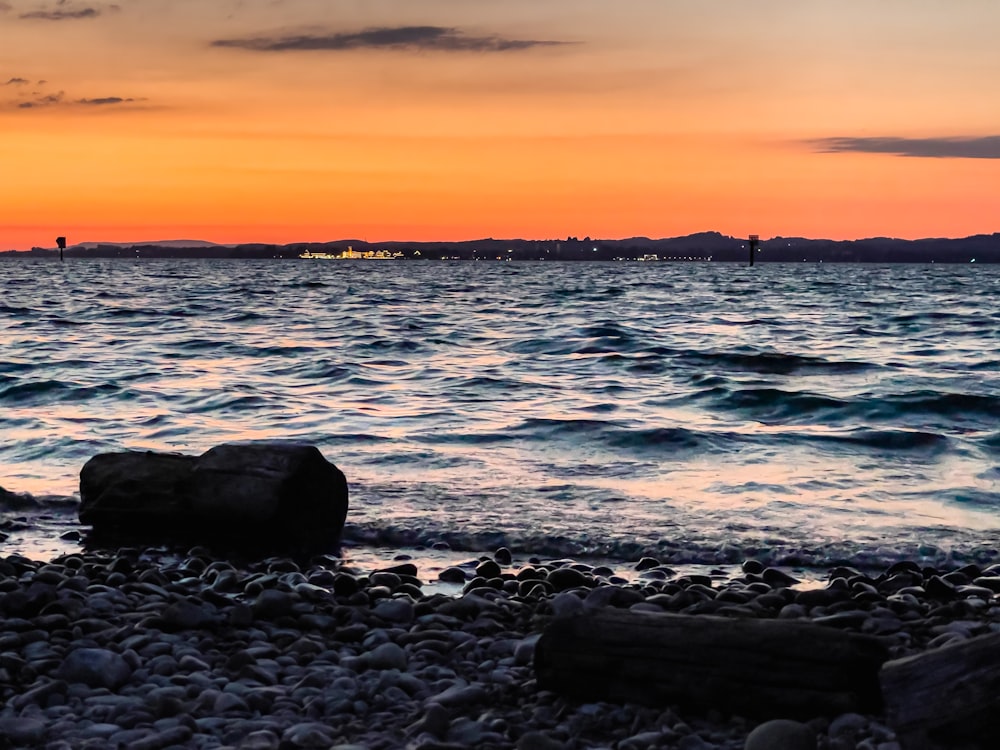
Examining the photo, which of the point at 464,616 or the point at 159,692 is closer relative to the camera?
the point at 159,692

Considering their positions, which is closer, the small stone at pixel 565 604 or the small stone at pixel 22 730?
the small stone at pixel 22 730

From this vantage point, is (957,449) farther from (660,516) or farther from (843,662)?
(843,662)

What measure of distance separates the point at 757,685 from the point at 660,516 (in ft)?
14.1

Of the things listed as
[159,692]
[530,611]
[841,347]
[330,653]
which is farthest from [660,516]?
[841,347]

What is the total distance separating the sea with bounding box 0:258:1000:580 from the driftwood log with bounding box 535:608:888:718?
3023 mm

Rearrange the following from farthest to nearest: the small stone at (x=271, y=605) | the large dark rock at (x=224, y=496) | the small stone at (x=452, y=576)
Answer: the large dark rock at (x=224, y=496) < the small stone at (x=452, y=576) < the small stone at (x=271, y=605)

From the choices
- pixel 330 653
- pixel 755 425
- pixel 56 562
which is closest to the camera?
pixel 330 653

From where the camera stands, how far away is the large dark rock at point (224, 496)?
7352mm

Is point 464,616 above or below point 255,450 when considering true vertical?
below

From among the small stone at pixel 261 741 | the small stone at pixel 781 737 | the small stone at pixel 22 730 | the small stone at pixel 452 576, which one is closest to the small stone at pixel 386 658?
the small stone at pixel 261 741

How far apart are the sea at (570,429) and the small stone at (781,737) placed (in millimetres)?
3496

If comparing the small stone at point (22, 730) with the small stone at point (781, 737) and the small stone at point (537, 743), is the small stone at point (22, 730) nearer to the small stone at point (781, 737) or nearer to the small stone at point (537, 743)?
the small stone at point (537, 743)

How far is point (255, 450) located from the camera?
7.52 meters

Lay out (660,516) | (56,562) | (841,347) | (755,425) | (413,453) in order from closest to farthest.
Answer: (56,562), (660,516), (413,453), (755,425), (841,347)
